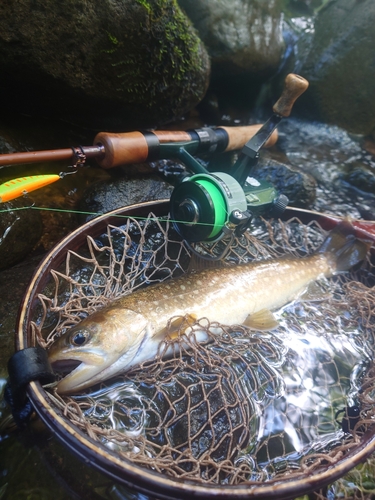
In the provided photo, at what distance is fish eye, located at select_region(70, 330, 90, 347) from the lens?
1837 millimetres

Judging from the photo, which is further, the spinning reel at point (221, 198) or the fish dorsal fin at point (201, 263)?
the fish dorsal fin at point (201, 263)

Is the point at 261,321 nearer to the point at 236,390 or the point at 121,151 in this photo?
the point at 236,390

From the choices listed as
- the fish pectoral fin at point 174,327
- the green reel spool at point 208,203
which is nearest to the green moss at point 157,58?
the green reel spool at point 208,203

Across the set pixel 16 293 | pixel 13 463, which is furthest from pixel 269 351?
pixel 16 293

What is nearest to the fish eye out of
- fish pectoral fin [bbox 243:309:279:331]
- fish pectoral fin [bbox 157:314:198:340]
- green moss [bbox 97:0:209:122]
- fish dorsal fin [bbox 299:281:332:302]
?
fish pectoral fin [bbox 157:314:198:340]

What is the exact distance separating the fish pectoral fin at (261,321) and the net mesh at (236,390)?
0.08 metres

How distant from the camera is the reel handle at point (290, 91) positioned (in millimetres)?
2632

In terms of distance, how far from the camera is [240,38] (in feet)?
16.0

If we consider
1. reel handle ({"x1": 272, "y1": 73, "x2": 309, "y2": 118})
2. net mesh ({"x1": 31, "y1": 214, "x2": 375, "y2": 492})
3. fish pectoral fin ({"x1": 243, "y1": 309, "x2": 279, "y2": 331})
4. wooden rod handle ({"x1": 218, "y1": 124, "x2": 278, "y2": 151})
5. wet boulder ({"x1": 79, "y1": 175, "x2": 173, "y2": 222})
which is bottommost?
net mesh ({"x1": 31, "y1": 214, "x2": 375, "y2": 492})

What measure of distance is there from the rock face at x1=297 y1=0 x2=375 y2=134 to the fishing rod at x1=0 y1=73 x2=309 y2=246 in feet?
11.3

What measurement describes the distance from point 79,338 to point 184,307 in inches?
28.6

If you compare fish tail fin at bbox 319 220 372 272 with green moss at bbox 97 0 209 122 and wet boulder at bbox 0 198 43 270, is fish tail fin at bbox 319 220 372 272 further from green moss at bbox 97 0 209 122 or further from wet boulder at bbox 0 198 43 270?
wet boulder at bbox 0 198 43 270

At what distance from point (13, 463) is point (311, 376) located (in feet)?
6.26

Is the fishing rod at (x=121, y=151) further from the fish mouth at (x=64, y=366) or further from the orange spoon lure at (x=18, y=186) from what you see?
the fish mouth at (x=64, y=366)
